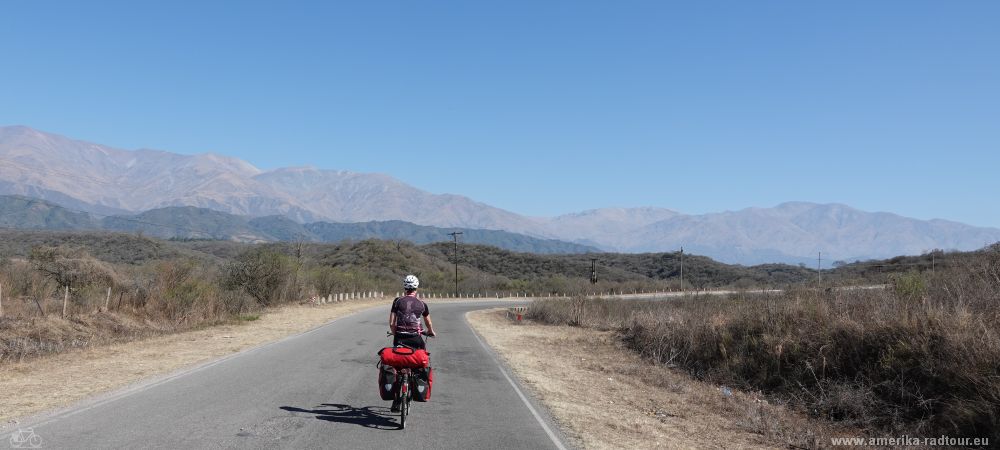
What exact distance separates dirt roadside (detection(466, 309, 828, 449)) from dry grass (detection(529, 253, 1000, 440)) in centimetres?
86

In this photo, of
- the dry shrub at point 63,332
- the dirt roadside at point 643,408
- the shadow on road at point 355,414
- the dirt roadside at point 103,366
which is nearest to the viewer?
the shadow on road at point 355,414

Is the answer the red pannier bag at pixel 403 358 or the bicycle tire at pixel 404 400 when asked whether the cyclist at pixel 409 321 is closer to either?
the red pannier bag at pixel 403 358

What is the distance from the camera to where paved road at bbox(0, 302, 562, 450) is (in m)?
7.57

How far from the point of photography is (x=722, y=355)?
16.3m

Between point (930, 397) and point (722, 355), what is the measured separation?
6.34m

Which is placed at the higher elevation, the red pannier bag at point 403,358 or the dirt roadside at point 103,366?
the red pannier bag at point 403,358

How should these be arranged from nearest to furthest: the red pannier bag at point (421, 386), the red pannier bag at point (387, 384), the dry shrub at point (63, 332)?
the red pannier bag at point (387, 384) < the red pannier bag at point (421, 386) < the dry shrub at point (63, 332)

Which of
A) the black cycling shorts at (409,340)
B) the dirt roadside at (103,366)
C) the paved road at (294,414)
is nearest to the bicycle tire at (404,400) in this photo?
the paved road at (294,414)

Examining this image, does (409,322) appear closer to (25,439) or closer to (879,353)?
(25,439)

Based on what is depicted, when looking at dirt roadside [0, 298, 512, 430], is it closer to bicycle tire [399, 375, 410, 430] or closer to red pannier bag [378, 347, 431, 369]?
red pannier bag [378, 347, 431, 369]

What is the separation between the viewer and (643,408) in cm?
1172

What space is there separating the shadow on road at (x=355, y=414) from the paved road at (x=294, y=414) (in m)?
0.01

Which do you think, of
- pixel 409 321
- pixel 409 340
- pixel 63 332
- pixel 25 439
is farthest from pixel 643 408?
pixel 63 332

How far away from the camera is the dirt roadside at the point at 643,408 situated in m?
9.20
